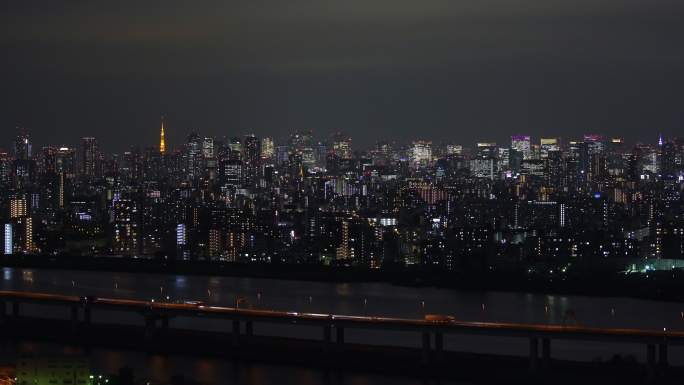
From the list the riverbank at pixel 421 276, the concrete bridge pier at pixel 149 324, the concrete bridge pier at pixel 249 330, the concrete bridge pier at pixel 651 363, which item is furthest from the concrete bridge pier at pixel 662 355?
the riverbank at pixel 421 276

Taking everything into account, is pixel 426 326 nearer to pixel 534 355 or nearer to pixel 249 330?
pixel 534 355

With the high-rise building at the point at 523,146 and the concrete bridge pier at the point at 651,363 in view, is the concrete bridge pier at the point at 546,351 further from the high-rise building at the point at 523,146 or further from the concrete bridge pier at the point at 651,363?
the high-rise building at the point at 523,146

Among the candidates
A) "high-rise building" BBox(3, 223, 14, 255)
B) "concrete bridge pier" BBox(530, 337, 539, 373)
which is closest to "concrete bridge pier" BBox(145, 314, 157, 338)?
"concrete bridge pier" BBox(530, 337, 539, 373)

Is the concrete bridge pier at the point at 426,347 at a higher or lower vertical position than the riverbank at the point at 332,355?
higher

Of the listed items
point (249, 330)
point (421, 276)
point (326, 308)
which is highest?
point (249, 330)

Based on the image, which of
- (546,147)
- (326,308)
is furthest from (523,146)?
(326,308)

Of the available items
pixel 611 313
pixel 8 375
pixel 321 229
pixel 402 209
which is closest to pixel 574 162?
pixel 402 209
